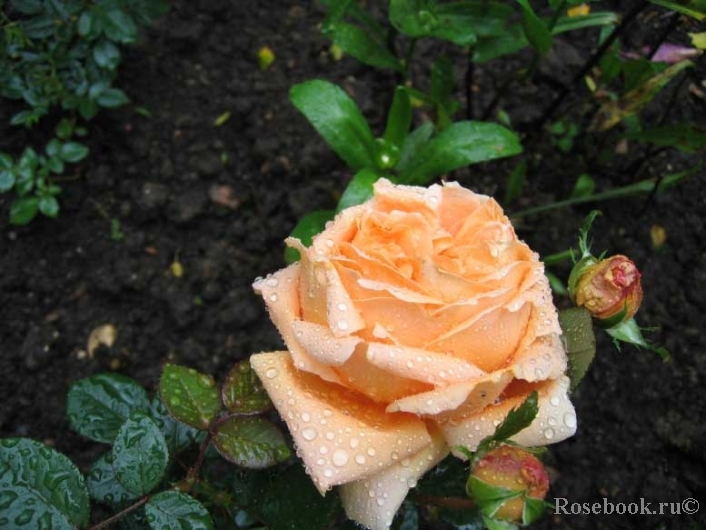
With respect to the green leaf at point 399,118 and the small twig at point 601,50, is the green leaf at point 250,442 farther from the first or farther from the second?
the small twig at point 601,50

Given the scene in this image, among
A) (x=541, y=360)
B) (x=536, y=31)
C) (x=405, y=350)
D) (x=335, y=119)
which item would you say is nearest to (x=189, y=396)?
(x=405, y=350)

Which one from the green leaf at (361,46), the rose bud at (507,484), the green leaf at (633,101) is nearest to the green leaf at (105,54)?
the green leaf at (361,46)

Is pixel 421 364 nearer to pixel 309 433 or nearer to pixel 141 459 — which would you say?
pixel 309 433

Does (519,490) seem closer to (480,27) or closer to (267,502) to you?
(267,502)

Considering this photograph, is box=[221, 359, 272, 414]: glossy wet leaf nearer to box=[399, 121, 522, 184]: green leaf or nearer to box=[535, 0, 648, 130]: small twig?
box=[399, 121, 522, 184]: green leaf

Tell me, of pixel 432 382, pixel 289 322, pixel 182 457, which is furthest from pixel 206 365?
pixel 432 382

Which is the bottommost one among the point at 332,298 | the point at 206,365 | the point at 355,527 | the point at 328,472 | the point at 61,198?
the point at 206,365
